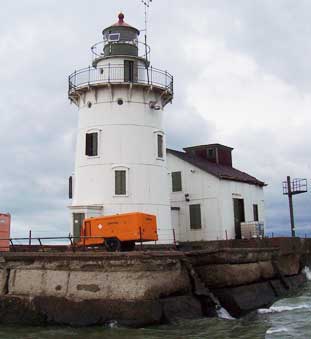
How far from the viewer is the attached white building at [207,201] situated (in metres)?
30.6

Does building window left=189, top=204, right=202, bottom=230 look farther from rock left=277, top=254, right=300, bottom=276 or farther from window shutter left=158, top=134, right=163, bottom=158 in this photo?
rock left=277, top=254, right=300, bottom=276

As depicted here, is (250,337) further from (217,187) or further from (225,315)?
(217,187)

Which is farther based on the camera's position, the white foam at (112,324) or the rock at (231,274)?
the rock at (231,274)

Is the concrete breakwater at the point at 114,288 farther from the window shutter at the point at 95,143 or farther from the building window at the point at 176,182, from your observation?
the building window at the point at 176,182

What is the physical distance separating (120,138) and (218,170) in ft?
30.0

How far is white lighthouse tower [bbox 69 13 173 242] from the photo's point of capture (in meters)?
25.6

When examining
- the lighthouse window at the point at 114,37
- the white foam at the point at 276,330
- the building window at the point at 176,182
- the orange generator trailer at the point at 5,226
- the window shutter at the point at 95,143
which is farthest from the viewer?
the building window at the point at 176,182

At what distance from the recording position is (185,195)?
104 feet

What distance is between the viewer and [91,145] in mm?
26297

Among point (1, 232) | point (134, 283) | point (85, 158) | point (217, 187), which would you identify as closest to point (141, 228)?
point (134, 283)

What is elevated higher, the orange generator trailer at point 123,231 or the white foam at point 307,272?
the orange generator trailer at point 123,231

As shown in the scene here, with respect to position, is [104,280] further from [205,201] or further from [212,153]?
[212,153]

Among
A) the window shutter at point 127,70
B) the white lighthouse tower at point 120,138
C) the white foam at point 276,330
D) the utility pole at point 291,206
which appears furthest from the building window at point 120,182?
the utility pole at point 291,206

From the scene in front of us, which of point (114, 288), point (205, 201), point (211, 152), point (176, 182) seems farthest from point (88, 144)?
point (211, 152)
